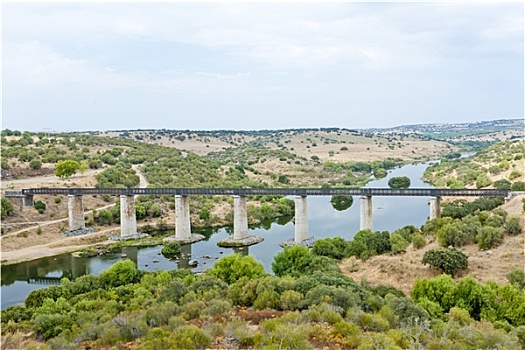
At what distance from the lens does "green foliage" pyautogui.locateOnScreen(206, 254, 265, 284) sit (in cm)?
2984

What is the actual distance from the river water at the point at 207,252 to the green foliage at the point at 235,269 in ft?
26.9

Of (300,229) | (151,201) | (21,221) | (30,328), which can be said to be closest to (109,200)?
(151,201)

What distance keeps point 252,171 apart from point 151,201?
31.6 meters

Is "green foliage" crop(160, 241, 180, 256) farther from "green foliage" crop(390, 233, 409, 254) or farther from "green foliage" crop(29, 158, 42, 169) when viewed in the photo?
"green foliage" crop(29, 158, 42, 169)

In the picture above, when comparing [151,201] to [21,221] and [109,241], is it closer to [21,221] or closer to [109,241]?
[109,241]

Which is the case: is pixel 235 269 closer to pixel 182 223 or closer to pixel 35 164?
pixel 182 223

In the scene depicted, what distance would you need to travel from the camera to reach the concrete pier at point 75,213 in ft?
176

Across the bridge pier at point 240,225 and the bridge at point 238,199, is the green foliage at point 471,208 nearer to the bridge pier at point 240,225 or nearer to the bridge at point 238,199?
the bridge at point 238,199

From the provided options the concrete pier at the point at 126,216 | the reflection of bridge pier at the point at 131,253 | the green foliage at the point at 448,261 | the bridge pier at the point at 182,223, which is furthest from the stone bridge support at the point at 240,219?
the green foliage at the point at 448,261

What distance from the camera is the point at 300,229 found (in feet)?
156

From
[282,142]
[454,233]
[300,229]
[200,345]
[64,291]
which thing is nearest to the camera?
[200,345]

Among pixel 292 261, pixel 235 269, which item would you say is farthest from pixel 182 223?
pixel 235 269

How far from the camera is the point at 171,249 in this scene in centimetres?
4569

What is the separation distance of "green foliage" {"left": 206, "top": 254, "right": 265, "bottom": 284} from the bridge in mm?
17214
